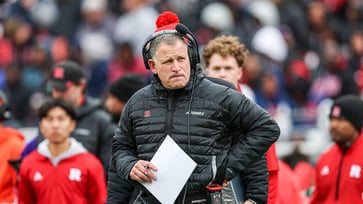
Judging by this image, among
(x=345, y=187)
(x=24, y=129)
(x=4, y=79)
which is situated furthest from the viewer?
(x=4, y=79)

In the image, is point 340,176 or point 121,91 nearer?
point 340,176

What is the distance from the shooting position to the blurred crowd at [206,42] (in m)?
16.7

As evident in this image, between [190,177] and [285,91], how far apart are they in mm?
10299

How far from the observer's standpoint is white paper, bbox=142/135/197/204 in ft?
23.6

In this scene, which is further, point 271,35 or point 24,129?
point 271,35

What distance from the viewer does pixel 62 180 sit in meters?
9.48

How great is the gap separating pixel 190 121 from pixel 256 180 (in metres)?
0.74

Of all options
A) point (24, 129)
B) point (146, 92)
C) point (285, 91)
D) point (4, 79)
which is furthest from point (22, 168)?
point (285, 91)

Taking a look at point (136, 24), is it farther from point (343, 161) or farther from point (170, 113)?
point (170, 113)

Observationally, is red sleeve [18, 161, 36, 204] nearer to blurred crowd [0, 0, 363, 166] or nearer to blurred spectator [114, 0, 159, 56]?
blurred crowd [0, 0, 363, 166]

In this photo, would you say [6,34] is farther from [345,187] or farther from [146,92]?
[146,92]

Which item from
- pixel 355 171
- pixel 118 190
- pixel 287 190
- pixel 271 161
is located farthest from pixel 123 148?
pixel 287 190

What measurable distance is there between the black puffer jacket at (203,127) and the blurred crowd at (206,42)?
8255 mm

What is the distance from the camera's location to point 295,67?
17.8 meters
